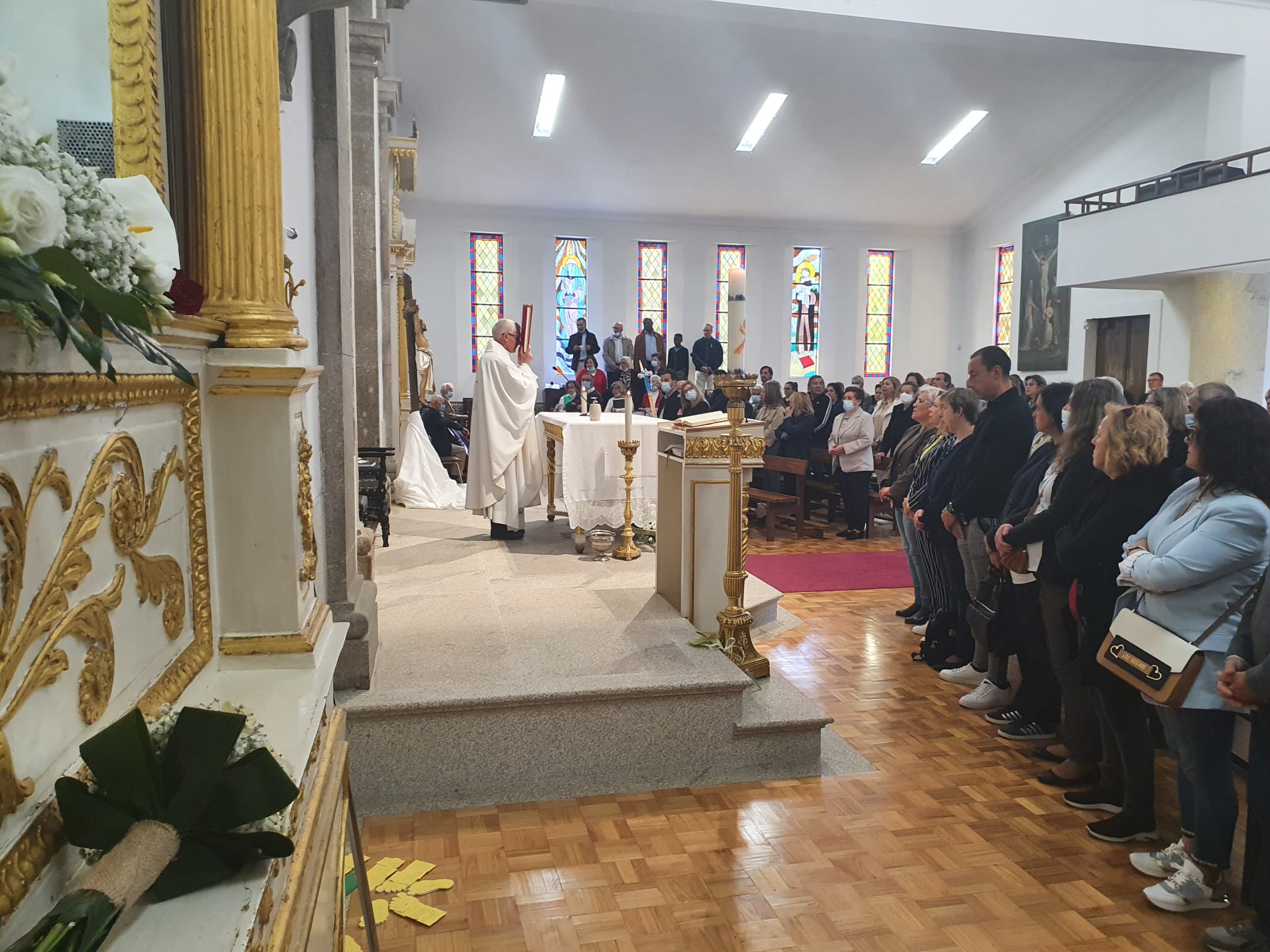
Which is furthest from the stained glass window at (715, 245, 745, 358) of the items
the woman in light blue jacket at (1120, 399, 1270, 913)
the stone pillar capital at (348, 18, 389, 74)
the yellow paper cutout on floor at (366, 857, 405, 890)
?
the yellow paper cutout on floor at (366, 857, 405, 890)

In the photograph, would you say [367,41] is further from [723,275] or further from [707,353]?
[723,275]

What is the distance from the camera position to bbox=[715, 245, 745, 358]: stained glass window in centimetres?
1788

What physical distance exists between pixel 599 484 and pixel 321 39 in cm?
338

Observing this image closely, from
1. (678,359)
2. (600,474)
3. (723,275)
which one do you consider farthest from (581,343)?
(600,474)

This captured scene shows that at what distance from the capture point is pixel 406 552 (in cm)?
619

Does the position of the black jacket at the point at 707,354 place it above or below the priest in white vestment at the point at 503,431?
above

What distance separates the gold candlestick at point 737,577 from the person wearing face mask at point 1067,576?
3.60 ft

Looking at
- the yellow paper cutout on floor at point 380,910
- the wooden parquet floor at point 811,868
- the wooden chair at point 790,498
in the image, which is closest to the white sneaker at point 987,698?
the wooden parquet floor at point 811,868

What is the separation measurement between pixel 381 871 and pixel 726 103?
12.8m

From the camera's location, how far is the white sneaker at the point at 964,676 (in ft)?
15.1

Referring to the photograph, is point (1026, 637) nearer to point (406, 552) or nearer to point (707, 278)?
point (406, 552)

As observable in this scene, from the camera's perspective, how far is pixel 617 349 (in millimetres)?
16531

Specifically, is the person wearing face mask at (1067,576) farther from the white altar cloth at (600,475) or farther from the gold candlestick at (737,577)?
the white altar cloth at (600,475)

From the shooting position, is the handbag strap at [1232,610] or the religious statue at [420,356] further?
the religious statue at [420,356]
